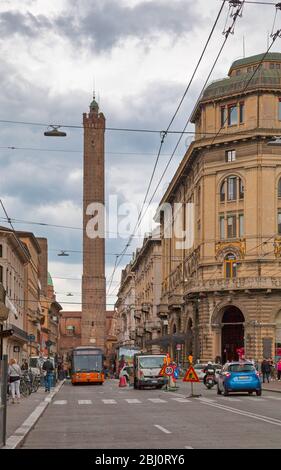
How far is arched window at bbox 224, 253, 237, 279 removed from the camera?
7088 cm

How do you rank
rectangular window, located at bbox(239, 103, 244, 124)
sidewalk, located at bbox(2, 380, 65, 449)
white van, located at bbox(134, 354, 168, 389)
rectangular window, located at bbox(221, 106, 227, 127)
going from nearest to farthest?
1. sidewalk, located at bbox(2, 380, 65, 449)
2. white van, located at bbox(134, 354, 168, 389)
3. rectangular window, located at bbox(239, 103, 244, 124)
4. rectangular window, located at bbox(221, 106, 227, 127)

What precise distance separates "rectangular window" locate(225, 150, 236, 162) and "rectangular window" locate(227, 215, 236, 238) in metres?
4.36

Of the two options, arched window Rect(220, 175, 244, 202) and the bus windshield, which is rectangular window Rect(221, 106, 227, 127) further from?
the bus windshield

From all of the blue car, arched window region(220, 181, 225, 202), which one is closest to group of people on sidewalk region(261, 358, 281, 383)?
arched window region(220, 181, 225, 202)

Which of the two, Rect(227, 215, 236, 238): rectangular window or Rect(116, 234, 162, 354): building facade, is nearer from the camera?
Rect(227, 215, 236, 238): rectangular window

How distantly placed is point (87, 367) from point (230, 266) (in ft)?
52.9

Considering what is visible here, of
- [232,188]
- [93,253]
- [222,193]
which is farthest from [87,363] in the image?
[93,253]

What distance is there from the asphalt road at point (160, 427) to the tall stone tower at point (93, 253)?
8284 centimetres

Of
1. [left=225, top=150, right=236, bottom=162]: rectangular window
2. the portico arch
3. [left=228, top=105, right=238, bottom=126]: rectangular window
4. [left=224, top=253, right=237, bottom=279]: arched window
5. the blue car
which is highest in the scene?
[left=228, top=105, right=238, bottom=126]: rectangular window

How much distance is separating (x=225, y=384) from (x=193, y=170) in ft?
148
